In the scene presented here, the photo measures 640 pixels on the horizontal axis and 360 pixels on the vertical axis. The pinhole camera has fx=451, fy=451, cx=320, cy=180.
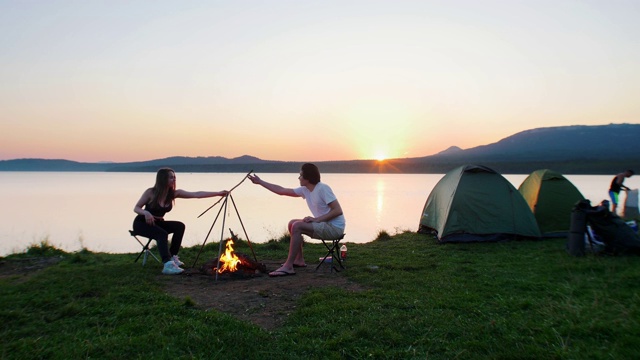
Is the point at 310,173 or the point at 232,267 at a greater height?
the point at 310,173

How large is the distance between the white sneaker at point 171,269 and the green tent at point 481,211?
592cm

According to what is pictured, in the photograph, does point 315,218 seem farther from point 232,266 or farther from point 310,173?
point 232,266

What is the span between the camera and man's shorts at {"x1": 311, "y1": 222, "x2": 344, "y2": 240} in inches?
280

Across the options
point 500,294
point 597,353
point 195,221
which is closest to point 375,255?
point 500,294

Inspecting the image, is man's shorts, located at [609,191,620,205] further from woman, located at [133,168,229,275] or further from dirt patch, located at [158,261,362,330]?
woman, located at [133,168,229,275]

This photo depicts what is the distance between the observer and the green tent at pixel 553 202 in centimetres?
1095

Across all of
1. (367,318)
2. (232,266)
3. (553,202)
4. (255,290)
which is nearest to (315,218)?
(232,266)

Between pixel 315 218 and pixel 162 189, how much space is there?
100 inches

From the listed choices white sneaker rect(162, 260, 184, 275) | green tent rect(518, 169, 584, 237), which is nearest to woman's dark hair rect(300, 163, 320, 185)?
white sneaker rect(162, 260, 184, 275)

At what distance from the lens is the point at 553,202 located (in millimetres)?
11102

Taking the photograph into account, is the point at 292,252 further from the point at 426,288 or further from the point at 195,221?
the point at 195,221

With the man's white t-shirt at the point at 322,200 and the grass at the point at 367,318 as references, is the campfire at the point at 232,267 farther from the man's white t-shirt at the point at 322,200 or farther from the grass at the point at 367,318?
the man's white t-shirt at the point at 322,200

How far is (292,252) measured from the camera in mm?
7129

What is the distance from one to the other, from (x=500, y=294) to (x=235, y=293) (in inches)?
135
